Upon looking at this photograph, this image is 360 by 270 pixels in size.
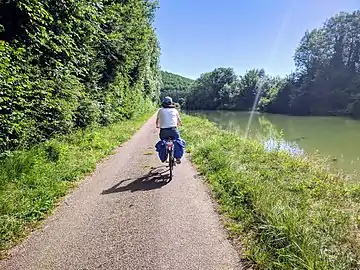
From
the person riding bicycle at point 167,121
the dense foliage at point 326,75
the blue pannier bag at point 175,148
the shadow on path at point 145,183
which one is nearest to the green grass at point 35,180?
the shadow on path at point 145,183

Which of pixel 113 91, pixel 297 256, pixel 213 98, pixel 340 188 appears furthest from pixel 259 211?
pixel 213 98

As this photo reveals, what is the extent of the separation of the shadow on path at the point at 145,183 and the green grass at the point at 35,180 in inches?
41.1

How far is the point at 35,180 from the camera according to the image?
5934mm

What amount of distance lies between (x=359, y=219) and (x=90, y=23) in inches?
421

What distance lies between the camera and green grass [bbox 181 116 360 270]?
323 cm

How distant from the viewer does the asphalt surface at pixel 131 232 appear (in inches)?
135

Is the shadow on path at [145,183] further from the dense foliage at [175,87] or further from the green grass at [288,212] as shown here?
the dense foliage at [175,87]

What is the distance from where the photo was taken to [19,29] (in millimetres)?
8039

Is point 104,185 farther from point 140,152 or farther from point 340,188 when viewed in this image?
point 340,188

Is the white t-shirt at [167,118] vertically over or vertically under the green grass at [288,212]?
over

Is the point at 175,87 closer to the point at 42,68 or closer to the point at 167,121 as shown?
the point at 42,68

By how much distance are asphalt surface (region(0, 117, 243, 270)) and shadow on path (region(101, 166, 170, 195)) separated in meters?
0.02

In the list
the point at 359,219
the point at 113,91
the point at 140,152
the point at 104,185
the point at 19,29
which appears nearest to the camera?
the point at 359,219

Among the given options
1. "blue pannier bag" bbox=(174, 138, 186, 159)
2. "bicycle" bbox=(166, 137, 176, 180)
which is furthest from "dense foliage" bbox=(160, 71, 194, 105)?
"bicycle" bbox=(166, 137, 176, 180)
